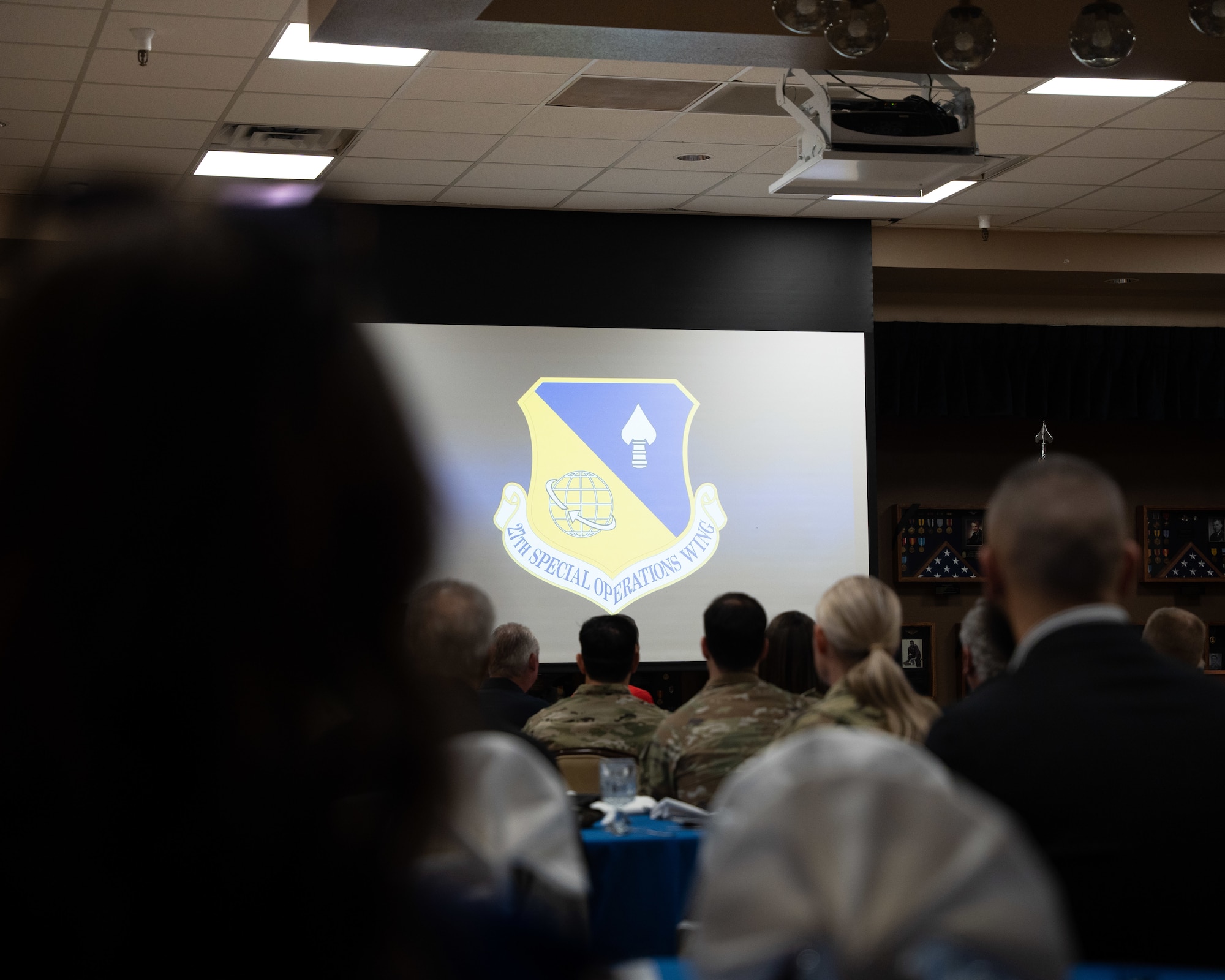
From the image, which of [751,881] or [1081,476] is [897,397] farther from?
[751,881]

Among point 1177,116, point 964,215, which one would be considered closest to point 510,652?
point 1177,116

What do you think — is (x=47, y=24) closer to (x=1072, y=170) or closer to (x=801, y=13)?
(x=801, y=13)

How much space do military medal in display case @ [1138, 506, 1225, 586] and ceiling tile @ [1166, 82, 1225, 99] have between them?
14.7ft

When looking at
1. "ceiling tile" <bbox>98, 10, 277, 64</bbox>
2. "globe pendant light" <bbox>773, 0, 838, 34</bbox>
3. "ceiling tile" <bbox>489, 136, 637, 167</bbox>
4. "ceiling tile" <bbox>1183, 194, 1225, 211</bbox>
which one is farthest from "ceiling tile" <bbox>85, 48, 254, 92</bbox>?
"ceiling tile" <bbox>1183, 194, 1225, 211</bbox>

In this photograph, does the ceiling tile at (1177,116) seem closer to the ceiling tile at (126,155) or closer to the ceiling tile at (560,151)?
the ceiling tile at (560,151)

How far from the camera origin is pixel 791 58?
4883 millimetres

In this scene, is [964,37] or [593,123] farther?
[593,123]

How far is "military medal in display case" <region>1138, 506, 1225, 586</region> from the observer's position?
990 centimetres

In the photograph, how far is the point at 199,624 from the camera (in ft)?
1.90

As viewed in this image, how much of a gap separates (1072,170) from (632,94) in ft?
8.95

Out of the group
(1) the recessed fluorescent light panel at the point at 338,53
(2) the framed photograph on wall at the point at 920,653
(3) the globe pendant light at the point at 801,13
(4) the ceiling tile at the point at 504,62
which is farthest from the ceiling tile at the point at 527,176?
(2) the framed photograph on wall at the point at 920,653

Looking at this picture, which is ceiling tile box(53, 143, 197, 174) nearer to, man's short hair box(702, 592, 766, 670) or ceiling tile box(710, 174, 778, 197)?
ceiling tile box(710, 174, 778, 197)

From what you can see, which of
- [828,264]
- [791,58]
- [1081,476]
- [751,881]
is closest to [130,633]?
[751,881]

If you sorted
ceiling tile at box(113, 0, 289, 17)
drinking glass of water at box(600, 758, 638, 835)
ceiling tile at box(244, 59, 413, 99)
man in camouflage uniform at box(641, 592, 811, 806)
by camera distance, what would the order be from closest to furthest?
drinking glass of water at box(600, 758, 638, 835)
man in camouflage uniform at box(641, 592, 811, 806)
ceiling tile at box(113, 0, 289, 17)
ceiling tile at box(244, 59, 413, 99)
